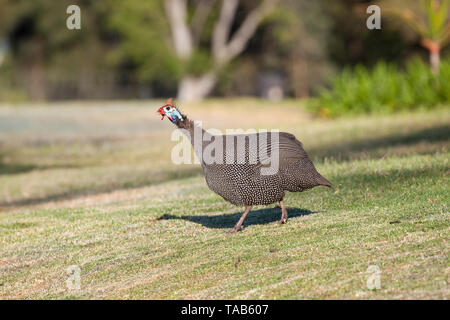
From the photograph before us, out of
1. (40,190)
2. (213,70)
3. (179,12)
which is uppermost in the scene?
(179,12)

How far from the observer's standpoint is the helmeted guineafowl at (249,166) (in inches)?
261

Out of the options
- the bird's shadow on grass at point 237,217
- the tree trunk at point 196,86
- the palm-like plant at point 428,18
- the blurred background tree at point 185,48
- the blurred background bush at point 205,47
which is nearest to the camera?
the bird's shadow on grass at point 237,217

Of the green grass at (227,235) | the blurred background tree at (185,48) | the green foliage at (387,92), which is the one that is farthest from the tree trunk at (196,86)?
the green grass at (227,235)

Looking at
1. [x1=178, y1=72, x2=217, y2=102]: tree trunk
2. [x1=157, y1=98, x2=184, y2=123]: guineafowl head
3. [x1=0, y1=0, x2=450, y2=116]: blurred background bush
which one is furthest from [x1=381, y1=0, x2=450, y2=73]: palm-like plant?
[x1=157, y1=98, x2=184, y2=123]: guineafowl head

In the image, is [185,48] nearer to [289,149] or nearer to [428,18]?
[428,18]

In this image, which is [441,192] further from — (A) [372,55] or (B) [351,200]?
(A) [372,55]

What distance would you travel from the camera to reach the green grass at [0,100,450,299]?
5668 millimetres

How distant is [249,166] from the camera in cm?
665

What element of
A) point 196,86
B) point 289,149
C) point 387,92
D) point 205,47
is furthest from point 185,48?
point 289,149

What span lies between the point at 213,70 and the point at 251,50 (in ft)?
19.8

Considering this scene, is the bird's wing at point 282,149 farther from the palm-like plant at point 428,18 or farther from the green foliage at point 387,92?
the palm-like plant at point 428,18

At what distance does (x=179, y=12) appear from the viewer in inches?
1396

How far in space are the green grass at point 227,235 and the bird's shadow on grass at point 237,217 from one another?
0.04ft
